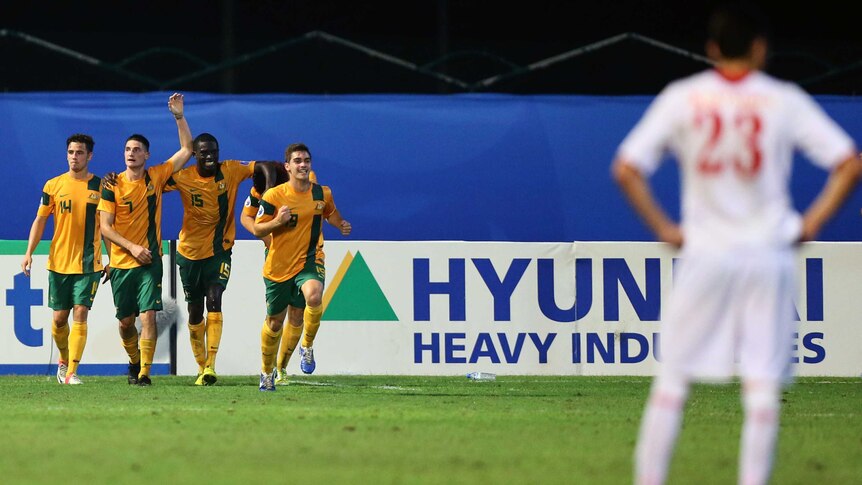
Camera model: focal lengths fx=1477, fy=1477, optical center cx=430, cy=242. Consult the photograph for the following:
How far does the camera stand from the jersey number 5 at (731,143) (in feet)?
16.4

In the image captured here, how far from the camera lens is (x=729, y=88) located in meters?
5.07

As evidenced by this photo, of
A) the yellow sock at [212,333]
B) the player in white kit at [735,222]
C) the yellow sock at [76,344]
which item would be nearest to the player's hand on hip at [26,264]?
the yellow sock at [76,344]

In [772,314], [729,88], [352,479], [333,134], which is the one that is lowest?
[352,479]

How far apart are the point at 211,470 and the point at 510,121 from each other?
8982mm

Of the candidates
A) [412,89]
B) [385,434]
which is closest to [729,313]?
[385,434]

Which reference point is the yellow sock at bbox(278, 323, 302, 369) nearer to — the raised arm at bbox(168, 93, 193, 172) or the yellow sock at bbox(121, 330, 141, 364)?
the yellow sock at bbox(121, 330, 141, 364)

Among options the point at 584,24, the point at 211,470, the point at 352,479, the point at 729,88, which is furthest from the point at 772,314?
the point at 584,24

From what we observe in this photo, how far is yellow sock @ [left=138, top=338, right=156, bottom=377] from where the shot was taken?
39.9ft

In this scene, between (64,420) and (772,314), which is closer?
(772,314)

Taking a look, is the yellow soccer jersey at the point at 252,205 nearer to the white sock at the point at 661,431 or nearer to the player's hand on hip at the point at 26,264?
the player's hand on hip at the point at 26,264

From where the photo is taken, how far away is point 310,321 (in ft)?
39.4

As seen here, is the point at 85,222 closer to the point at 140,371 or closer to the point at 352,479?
the point at 140,371

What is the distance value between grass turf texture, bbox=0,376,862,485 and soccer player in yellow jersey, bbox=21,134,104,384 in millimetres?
607

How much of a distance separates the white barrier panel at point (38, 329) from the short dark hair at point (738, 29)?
9522 mm
